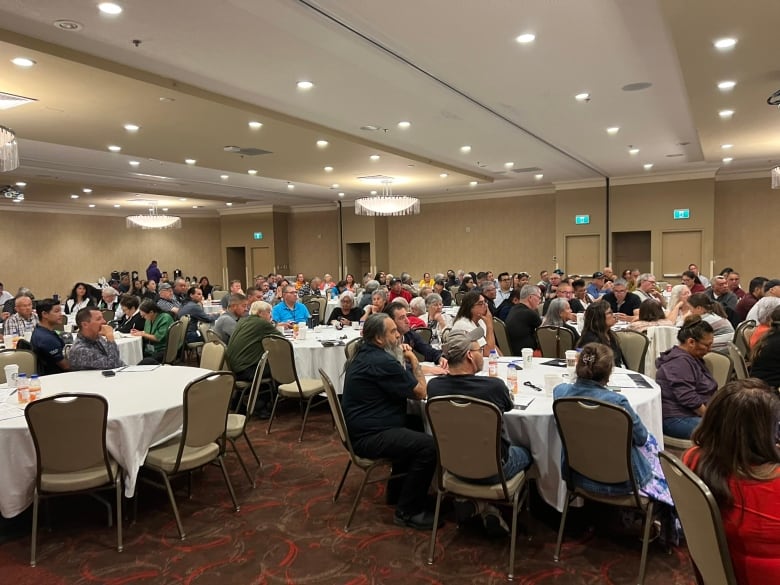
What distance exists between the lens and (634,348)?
5.50 meters

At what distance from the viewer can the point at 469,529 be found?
12.1 ft

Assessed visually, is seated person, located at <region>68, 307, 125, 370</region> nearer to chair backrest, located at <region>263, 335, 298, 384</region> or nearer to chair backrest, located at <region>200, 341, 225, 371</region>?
chair backrest, located at <region>200, 341, 225, 371</region>

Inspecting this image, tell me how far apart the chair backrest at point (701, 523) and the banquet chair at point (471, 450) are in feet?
3.55

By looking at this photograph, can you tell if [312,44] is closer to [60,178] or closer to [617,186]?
[60,178]

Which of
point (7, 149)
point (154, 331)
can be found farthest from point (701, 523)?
point (154, 331)

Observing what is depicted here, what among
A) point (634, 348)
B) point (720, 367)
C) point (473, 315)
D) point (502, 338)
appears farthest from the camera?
point (502, 338)

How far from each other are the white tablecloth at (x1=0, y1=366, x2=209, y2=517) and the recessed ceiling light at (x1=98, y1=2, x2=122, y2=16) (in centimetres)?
290

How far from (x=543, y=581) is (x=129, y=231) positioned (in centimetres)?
2106

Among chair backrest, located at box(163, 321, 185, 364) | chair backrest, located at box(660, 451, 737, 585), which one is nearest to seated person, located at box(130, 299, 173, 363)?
chair backrest, located at box(163, 321, 185, 364)

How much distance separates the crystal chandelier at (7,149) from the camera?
5.20 meters

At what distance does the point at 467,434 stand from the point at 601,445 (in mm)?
721

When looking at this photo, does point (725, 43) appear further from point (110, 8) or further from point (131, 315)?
point (131, 315)

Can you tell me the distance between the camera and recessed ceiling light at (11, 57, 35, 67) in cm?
494

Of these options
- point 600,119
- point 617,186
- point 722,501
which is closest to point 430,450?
point 722,501
